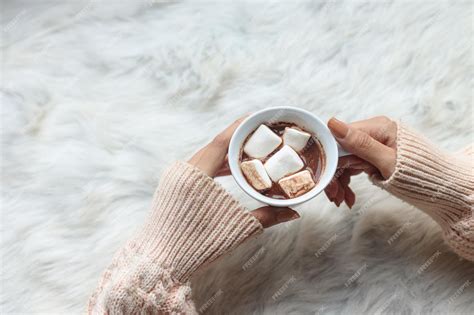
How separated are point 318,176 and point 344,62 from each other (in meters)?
0.28

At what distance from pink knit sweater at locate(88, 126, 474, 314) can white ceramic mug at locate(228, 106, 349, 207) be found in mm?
45

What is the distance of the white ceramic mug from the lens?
0.70 m

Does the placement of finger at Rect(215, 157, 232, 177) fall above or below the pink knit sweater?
above

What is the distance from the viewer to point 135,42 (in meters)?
0.94

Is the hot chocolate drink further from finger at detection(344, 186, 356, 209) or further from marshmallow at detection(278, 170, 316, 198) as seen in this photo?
finger at detection(344, 186, 356, 209)

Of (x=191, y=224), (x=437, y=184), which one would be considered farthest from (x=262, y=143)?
(x=437, y=184)

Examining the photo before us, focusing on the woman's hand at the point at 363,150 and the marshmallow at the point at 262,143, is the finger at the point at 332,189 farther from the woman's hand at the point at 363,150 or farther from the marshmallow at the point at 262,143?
the marshmallow at the point at 262,143

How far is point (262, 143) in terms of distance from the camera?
0.72 m

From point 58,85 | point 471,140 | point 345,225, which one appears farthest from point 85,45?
point 471,140

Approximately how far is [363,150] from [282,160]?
11 cm

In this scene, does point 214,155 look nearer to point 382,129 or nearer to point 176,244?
point 176,244

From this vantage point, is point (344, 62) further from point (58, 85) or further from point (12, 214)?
point (12, 214)

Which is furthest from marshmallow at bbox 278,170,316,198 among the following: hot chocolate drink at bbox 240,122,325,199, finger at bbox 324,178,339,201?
finger at bbox 324,178,339,201

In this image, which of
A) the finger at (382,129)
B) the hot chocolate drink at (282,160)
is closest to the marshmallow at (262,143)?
the hot chocolate drink at (282,160)
